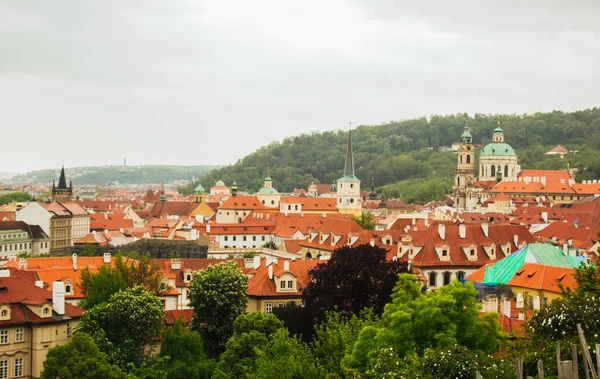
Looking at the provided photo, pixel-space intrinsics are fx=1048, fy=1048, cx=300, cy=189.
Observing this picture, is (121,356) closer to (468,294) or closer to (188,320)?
(188,320)

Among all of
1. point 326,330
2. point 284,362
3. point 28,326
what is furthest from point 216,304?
point 284,362

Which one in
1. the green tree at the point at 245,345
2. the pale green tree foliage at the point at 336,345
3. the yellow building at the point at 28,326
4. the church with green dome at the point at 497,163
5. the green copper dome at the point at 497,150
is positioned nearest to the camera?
the pale green tree foliage at the point at 336,345

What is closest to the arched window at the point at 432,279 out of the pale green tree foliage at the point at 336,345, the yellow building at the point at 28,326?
the pale green tree foliage at the point at 336,345

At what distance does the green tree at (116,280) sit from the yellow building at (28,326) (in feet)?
13.4

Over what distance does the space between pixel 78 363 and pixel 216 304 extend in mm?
11567

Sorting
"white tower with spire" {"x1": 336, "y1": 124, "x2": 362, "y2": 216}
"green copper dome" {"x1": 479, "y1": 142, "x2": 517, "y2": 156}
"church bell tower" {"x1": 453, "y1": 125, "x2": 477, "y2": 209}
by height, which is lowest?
"white tower with spire" {"x1": 336, "y1": 124, "x2": 362, "y2": 216}

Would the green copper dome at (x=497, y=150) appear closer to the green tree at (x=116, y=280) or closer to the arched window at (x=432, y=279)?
the arched window at (x=432, y=279)

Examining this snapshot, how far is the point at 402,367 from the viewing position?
97.3 feet

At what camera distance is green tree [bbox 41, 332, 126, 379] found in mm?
40000

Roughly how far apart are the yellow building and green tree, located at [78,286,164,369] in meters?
1.09

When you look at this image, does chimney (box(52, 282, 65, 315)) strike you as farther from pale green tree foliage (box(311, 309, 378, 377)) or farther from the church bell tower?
the church bell tower

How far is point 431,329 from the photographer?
35.1m

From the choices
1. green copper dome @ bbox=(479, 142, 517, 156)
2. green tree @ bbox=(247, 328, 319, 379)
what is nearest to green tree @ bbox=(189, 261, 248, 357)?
green tree @ bbox=(247, 328, 319, 379)

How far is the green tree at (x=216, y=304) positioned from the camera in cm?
5012
